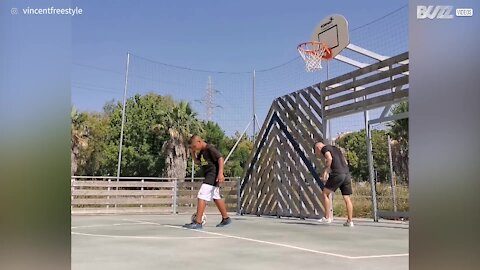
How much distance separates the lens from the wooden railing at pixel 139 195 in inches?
375

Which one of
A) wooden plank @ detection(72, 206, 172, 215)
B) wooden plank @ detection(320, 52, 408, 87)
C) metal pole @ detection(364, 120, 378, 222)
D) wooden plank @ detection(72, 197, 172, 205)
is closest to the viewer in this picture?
wooden plank @ detection(320, 52, 408, 87)

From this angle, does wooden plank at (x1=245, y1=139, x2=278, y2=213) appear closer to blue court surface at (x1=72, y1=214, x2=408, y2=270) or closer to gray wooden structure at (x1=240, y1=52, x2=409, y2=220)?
gray wooden structure at (x1=240, y1=52, x2=409, y2=220)

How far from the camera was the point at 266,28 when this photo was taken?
8.40 ft

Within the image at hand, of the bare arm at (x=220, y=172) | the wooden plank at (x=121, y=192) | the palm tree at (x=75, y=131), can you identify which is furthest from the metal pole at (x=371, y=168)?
the wooden plank at (x=121, y=192)

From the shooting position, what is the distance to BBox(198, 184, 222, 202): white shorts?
506 centimetres

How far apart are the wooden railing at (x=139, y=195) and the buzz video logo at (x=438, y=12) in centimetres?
811

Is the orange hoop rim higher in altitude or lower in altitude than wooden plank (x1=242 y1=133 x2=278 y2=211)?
higher

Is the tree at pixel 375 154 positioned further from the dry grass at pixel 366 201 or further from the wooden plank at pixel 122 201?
the wooden plank at pixel 122 201

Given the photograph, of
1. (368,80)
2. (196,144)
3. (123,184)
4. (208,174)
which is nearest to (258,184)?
(123,184)

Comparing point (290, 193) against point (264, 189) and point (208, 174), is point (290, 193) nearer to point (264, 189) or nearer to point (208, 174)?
point (264, 189)

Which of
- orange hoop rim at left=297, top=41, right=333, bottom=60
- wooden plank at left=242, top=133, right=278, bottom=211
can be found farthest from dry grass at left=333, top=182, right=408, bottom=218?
orange hoop rim at left=297, top=41, right=333, bottom=60

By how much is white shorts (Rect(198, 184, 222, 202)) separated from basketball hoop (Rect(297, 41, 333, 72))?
2836 millimetres

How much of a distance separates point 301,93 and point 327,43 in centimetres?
89

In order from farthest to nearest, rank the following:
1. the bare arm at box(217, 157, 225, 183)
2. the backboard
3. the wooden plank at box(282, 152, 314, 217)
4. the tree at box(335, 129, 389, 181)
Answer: the tree at box(335, 129, 389, 181), the wooden plank at box(282, 152, 314, 217), the backboard, the bare arm at box(217, 157, 225, 183)
